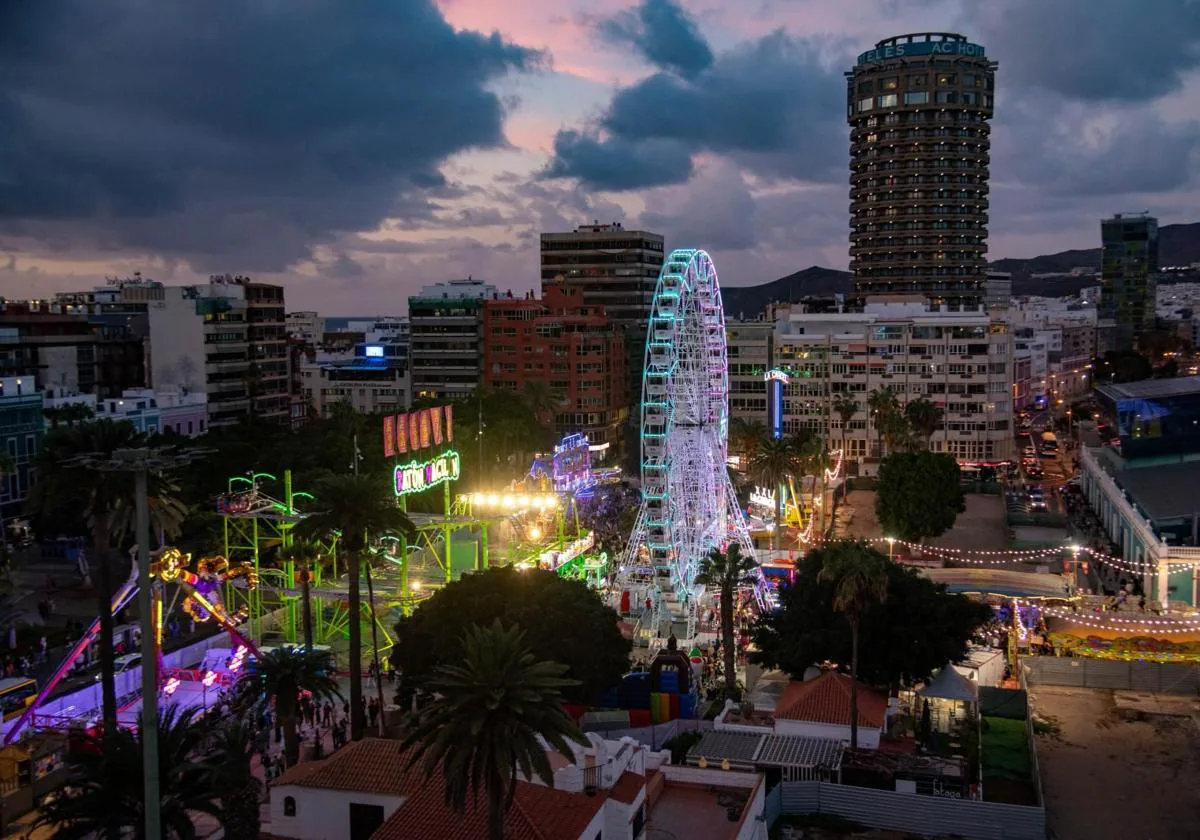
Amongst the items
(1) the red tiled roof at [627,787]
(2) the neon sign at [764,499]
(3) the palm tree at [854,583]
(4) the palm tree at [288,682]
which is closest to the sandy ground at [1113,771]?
(3) the palm tree at [854,583]

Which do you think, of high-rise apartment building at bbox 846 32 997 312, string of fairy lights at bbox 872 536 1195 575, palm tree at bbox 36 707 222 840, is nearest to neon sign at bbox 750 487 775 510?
string of fairy lights at bbox 872 536 1195 575

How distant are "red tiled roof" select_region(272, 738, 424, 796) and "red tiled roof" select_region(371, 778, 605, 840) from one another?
5.27ft

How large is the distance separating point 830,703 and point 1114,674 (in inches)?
652

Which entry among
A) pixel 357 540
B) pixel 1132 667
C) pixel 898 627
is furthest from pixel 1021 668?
pixel 357 540

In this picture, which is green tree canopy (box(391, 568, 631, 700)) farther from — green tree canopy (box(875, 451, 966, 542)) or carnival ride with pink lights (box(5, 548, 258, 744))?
green tree canopy (box(875, 451, 966, 542))

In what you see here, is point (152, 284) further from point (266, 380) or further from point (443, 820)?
point (443, 820)

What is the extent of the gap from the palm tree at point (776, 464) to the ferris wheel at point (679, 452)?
11.9 metres

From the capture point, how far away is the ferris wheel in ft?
196

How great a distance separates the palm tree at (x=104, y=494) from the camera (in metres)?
36.6

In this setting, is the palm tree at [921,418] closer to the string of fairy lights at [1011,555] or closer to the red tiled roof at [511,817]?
the string of fairy lights at [1011,555]

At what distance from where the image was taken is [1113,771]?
130 feet

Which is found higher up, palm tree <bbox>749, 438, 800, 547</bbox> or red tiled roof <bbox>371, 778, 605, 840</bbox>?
palm tree <bbox>749, 438, 800, 547</bbox>

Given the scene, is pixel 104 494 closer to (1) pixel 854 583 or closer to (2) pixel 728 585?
(2) pixel 728 585

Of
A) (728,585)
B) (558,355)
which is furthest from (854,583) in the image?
(558,355)
